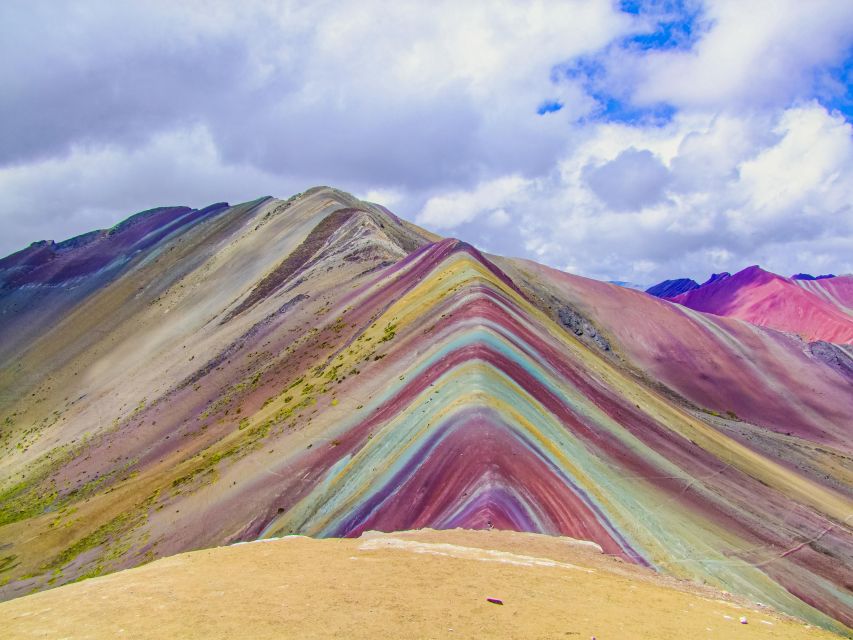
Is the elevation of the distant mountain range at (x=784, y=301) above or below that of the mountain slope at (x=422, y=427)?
above

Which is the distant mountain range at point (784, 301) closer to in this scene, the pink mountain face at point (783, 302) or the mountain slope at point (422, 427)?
the pink mountain face at point (783, 302)

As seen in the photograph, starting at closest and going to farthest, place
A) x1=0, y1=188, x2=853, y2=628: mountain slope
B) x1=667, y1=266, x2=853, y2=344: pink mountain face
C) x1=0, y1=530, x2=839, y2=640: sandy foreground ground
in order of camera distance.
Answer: x1=0, y1=530, x2=839, y2=640: sandy foreground ground < x1=0, y1=188, x2=853, y2=628: mountain slope < x1=667, y1=266, x2=853, y2=344: pink mountain face

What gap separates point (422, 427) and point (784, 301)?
10065 centimetres

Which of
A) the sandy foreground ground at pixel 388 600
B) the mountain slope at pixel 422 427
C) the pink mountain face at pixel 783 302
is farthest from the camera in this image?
the pink mountain face at pixel 783 302

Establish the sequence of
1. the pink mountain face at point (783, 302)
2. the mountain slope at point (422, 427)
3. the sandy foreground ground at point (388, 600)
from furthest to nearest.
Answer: the pink mountain face at point (783, 302), the mountain slope at point (422, 427), the sandy foreground ground at point (388, 600)

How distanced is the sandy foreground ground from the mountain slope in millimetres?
4271

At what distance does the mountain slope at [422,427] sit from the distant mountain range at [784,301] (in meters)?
28.6

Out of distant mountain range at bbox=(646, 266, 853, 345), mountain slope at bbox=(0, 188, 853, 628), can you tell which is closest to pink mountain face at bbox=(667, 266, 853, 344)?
distant mountain range at bbox=(646, 266, 853, 345)

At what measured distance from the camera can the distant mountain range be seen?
99.1 metres

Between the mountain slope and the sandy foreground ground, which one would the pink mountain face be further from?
the sandy foreground ground

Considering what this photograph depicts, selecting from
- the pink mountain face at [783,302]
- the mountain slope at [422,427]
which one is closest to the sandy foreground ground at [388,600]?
the mountain slope at [422,427]

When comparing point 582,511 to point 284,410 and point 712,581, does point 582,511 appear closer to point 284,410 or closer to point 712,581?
point 712,581

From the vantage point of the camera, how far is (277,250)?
73625 millimetres

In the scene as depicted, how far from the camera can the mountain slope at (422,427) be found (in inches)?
851
